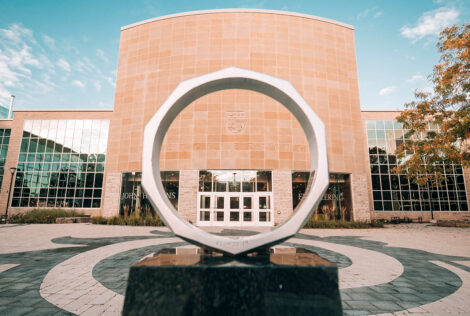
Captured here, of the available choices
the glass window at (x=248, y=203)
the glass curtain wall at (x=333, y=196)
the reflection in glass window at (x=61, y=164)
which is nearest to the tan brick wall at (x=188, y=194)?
the glass window at (x=248, y=203)

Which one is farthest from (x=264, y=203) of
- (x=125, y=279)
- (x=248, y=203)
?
(x=125, y=279)

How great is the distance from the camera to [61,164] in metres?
24.7

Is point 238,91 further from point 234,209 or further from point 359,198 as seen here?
point 359,198

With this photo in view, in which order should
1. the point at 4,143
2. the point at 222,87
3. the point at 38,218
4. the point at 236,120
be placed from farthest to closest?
the point at 4,143
the point at 236,120
the point at 38,218
the point at 222,87

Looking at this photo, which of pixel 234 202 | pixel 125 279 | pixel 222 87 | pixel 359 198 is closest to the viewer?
pixel 222 87

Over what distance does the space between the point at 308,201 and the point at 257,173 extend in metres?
15.8

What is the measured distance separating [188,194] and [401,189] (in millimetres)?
22353

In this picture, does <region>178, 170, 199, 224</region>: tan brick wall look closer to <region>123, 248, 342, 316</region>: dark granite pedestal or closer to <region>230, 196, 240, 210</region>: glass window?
<region>230, 196, 240, 210</region>: glass window

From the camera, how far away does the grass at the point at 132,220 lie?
17812mm

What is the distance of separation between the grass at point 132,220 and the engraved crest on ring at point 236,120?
951 cm

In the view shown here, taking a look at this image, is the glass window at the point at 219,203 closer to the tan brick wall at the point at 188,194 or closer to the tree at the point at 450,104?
the tan brick wall at the point at 188,194

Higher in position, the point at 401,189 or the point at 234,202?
the point at 401,189

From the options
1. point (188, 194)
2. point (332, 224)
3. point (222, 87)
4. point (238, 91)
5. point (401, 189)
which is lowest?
point (332, 224)

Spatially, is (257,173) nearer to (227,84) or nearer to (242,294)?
(227,84)
